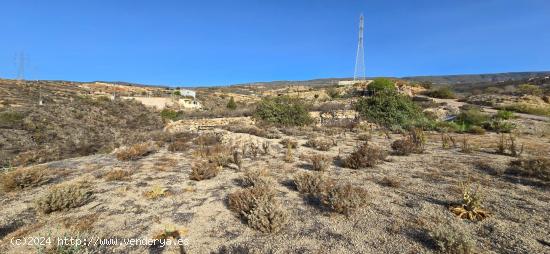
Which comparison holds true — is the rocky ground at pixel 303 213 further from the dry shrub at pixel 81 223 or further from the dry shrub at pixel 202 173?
the dry shrub at pixel 202 173

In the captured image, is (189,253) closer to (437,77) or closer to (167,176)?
(167,176)

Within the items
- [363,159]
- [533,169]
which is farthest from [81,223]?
[533,169]

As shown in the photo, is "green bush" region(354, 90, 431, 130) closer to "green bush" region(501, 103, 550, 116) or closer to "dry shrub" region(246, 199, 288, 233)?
"dry shrub" region(246, 199, 288, 233)

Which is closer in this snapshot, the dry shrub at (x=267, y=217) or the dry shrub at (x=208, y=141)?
the dry shrub at (x=267, y=217)

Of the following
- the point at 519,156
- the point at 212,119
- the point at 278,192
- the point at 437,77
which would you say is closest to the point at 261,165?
the point at 278,192

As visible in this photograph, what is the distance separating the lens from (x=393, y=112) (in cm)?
1708

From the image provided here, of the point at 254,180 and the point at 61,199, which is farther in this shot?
the point at 254,180

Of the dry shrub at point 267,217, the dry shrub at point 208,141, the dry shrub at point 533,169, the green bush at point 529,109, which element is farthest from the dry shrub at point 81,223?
the green bush at point 529,109

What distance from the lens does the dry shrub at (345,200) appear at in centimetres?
507

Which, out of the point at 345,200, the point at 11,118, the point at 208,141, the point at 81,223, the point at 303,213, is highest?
the point at 11,118

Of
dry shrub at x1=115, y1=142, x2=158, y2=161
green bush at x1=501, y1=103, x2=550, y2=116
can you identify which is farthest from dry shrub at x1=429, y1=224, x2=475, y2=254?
green bush at x1=501, y1=103, x2=550, y2=116

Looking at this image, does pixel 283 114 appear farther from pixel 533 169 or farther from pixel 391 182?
pixel 533 169

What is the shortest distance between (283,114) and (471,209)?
1526cm

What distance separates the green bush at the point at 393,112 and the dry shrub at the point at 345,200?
11.4m
